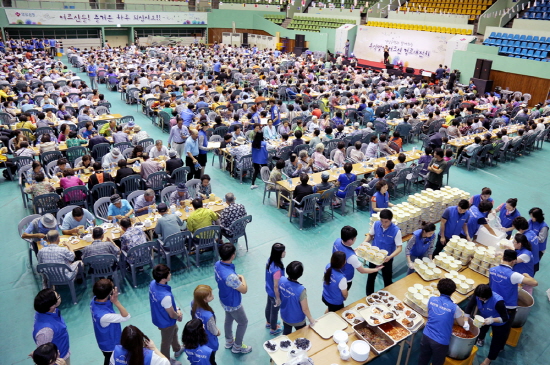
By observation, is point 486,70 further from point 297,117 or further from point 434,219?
point 434,219

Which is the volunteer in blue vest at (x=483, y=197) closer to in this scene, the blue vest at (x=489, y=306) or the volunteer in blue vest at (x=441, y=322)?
the blue vest at (x=489, y=306)

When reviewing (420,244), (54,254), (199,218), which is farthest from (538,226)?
(54,254)

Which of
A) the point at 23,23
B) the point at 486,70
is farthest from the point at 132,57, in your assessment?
the point at 486,70

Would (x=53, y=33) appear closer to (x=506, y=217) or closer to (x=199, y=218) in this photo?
(x=199, y=218)

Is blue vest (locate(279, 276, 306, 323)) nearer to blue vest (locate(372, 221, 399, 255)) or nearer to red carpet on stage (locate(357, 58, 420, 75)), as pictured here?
blue vest (locate(372, 221, 399, 255))

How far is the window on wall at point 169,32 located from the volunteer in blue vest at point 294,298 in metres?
41.2

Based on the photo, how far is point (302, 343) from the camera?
5117 mm

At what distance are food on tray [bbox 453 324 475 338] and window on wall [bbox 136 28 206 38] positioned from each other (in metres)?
42.2

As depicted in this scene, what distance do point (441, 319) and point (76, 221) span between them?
6927 millimetres

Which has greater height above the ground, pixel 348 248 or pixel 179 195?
pixel 348 248

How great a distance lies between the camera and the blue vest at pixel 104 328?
484 centimetres

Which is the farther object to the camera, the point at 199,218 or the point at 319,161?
the point at 319,161

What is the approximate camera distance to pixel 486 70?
24344 millimetres

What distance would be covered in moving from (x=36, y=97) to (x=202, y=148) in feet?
34.0
